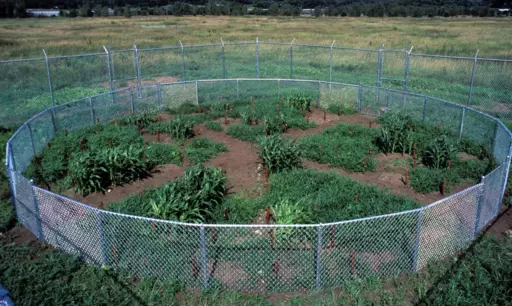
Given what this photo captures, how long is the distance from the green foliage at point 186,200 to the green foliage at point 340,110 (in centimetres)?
709

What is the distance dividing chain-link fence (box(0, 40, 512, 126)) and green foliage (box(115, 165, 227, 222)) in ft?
26.9

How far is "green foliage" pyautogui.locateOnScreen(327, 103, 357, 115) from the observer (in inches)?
589

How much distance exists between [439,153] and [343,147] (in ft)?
7.36

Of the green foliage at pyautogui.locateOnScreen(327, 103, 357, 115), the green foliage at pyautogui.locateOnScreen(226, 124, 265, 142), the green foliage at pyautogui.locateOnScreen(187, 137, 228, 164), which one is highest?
the green foliage at pyautogui.locateOnScreen(327, 103, 357, 115)

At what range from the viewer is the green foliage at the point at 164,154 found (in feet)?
35.1

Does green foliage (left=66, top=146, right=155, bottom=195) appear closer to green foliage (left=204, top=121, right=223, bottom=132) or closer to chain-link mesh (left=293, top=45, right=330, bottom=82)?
green foliage (left=204, top=121, right=223, bottom=132)

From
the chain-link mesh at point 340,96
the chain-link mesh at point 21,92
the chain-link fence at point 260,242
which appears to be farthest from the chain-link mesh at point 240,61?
the chain-link fence at point 260,242

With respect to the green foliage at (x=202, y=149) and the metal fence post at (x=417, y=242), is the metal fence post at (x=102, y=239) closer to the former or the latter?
the green foliage at (x=202, y=149)

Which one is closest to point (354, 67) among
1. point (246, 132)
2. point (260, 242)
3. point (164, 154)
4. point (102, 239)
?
point (246, 132)

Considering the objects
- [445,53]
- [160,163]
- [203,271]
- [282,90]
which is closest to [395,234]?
[203,271]

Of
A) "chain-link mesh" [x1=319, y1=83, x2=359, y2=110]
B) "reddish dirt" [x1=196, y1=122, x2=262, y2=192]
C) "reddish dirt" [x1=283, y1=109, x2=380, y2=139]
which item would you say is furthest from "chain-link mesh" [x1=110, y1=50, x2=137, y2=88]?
"reddish dirt" [x1=283, y1=109, x2=380, y2=139]

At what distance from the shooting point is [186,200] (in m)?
7.69

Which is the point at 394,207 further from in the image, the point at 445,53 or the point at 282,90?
the point at 445,53

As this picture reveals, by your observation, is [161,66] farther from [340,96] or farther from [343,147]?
[343,147]
